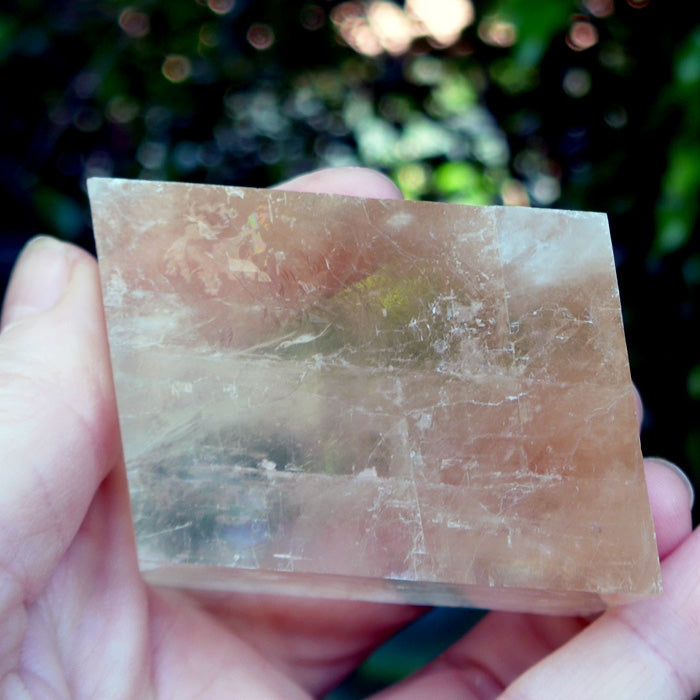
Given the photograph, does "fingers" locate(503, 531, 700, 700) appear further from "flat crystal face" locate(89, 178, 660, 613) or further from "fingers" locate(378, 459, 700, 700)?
"flat crystal face" locate(89, 178, 660, 613)

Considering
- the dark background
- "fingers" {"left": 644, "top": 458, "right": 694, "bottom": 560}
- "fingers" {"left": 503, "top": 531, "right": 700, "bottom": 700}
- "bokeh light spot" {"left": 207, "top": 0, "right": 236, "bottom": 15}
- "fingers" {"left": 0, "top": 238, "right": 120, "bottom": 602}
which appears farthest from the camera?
"bokeh light spot" {"left": 207, "top": 0, "right": 236, "bottom": 15}

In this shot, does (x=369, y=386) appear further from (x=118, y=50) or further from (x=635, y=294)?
(x=118, y=50)

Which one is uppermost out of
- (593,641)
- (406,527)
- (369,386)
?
(369,386)

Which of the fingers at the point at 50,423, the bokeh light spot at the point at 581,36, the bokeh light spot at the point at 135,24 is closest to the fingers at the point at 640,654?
the fingers at the point at 50,423

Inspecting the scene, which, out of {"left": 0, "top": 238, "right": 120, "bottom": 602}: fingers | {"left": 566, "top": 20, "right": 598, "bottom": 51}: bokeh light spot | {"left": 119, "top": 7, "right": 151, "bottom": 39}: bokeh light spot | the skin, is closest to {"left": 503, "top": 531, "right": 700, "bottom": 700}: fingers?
the skin

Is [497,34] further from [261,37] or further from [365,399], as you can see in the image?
[365,399]

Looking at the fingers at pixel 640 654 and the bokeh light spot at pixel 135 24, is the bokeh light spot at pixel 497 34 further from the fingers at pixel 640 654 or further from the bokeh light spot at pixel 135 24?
the fingers at pixel 640 654

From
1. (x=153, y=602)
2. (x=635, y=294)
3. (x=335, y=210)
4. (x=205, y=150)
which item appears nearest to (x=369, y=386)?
(x=335, y=210)
